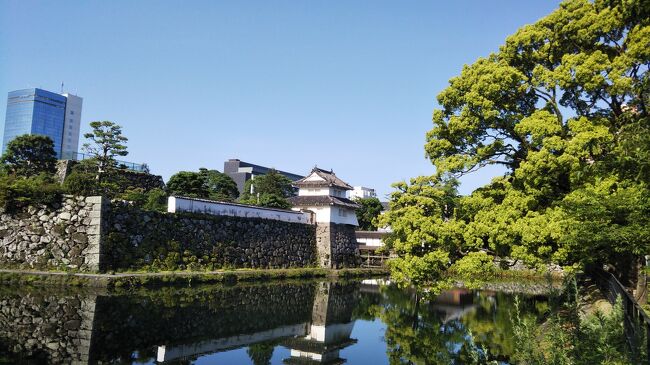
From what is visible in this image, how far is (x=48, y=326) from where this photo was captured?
10.5m

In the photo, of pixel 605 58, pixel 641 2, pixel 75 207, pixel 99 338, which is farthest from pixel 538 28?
pixel 75 207

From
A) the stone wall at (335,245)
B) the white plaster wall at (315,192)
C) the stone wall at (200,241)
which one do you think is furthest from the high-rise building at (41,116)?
the stone wall at (200,241)

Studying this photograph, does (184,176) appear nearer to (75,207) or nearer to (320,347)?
(75,207)

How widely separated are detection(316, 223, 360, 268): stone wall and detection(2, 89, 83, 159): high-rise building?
6802 cm

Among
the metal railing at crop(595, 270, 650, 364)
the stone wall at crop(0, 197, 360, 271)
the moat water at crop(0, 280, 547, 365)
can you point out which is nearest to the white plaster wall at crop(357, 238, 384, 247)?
the stone wall at crop(0, 197, 360, 271)

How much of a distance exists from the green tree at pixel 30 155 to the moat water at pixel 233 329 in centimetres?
1946

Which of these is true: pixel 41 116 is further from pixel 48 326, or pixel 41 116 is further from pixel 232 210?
pixel 48 326

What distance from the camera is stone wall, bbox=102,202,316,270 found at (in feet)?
66.8

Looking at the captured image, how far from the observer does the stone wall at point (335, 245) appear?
32.6 meters

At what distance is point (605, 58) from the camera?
10984mm

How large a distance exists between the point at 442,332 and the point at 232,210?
16390mm

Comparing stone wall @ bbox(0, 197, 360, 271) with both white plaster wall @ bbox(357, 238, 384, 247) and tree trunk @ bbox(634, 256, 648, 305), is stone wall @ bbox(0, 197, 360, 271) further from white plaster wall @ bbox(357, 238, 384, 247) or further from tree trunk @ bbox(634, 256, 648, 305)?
Answer: tree trunk @ bbox(634, 256, 648, 305)

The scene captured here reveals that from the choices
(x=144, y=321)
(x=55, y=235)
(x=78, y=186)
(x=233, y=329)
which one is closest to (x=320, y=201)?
(x=78, y=186)

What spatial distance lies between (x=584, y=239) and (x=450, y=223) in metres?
3.67
